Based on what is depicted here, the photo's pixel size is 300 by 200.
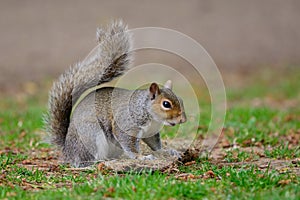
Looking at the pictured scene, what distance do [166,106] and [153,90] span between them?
0.19m

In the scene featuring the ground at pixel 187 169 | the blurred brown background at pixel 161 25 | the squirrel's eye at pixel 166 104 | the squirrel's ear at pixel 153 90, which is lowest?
the ground at pixel 187 169

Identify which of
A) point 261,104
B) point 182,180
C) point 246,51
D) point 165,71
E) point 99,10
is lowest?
point 182,180

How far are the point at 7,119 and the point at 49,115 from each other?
7.76 feet

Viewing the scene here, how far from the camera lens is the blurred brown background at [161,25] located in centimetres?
1271

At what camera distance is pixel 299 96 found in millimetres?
10016

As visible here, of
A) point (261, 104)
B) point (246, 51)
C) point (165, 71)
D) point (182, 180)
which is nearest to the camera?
point (182, 180)

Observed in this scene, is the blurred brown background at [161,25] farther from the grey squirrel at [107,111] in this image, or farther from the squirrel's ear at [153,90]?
the squirrel's ear at [153,90]

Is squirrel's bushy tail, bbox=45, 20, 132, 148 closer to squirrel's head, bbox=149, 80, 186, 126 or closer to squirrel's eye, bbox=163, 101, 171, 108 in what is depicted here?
squirrel's head, bbox=149, 80, 186, 126

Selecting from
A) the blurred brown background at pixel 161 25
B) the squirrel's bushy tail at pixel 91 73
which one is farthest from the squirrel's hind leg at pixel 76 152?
the blurred brown background at pixel 161 25

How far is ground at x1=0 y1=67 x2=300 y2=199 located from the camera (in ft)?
12.6

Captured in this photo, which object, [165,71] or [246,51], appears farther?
[246,51]

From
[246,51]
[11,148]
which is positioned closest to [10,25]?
[246,51]

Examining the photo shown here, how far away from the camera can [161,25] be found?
13.6 m

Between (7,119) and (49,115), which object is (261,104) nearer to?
(7,119)
